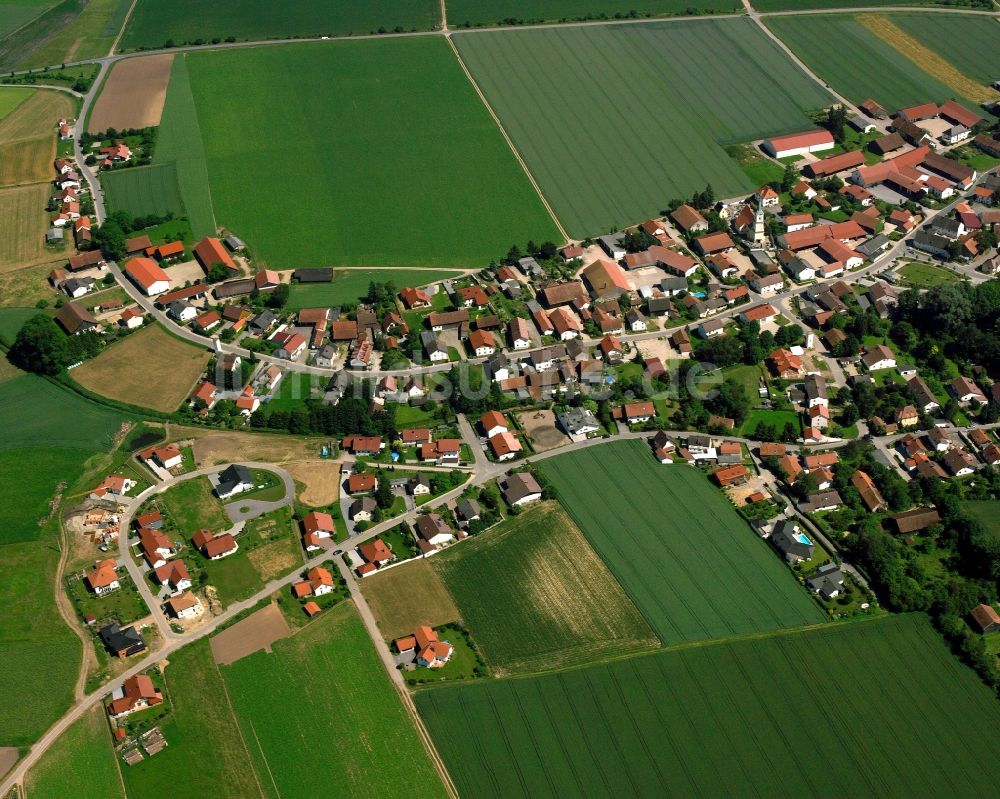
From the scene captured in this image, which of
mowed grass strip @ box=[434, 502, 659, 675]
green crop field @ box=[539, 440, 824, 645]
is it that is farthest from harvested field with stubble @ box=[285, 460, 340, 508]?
green crop field @ box=[539, 440, 824, 645]

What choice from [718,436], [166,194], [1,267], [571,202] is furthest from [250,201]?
[718,436]

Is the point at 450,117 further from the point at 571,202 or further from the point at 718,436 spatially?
Answer: the point at 718,436

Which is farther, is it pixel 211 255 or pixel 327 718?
pixel 211 255

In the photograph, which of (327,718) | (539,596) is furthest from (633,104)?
(327,718)

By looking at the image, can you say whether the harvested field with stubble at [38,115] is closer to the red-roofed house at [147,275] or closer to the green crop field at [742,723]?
the red-roofed house at [147,275]

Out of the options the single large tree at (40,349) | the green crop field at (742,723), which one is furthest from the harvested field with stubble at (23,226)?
the green crop field at (742,723)

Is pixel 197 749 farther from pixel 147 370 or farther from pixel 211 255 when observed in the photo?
pixel 211 255

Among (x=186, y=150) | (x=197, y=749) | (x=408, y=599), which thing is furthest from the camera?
(x=186, y=150)
